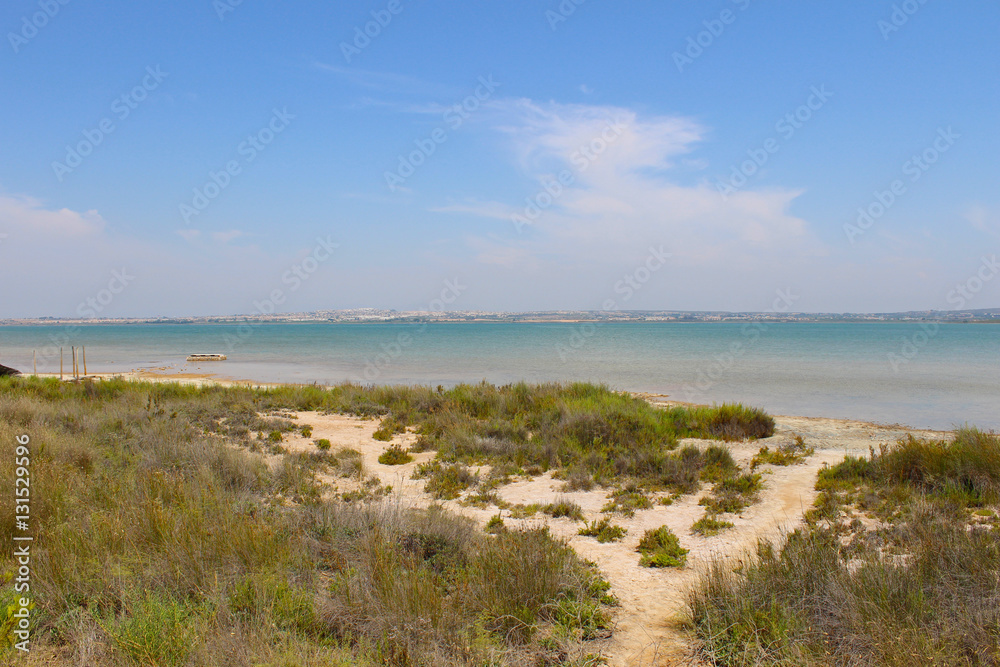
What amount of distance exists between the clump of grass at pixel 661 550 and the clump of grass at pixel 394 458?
16.9 feet

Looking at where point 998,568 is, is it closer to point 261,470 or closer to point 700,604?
point 700,604

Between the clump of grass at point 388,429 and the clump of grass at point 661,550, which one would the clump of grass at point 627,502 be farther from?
the clump of grass at point 388,429

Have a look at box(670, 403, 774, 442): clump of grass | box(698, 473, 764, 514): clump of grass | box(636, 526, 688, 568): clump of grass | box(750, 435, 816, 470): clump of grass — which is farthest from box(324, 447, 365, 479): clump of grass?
box(670, 403, 774, 442): clump of grass

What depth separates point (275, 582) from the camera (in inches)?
159

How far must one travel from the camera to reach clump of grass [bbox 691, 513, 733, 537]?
6.67 metres

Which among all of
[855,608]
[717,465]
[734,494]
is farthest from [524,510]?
[855,608]

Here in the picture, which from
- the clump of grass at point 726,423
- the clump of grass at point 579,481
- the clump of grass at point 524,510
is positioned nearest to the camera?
the clump of grass at point 524,510

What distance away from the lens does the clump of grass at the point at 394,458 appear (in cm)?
1029

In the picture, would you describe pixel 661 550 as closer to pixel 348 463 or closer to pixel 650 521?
pixel 650 521

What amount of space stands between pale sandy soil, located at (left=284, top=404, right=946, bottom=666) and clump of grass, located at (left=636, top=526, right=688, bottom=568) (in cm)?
11

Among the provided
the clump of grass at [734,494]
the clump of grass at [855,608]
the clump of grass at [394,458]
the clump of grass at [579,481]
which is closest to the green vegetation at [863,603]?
the clump of grass at [855,608]

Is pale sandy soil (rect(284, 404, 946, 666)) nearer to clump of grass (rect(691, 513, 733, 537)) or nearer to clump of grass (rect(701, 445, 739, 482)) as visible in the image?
clump of grass (rect(691, 513, 733, 537))

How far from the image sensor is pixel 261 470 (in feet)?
26.7

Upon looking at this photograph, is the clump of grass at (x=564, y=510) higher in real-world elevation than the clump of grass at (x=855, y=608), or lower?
lower
